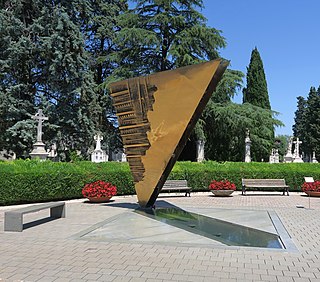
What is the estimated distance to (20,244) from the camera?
21.5ft

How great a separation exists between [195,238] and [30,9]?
25.1 metres

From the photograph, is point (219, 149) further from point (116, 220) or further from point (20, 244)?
point (20, 244)

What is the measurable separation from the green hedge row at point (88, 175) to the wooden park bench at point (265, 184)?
111cm

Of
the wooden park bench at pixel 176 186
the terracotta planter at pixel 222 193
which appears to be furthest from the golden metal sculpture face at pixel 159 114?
the terracotta planter at pixel 222 193

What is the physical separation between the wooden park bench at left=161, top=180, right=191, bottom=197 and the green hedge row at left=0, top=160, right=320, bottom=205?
1059mm

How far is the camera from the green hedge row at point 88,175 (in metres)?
12.5

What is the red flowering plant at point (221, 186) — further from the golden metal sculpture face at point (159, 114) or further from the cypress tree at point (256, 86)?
the cypress tree at point (256, 86)

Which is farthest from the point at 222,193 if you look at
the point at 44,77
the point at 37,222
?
the point at 44,77

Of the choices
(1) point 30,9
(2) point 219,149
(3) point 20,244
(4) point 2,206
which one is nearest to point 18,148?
(1) point 30,9

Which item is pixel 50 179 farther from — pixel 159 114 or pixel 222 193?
pixel 222 193

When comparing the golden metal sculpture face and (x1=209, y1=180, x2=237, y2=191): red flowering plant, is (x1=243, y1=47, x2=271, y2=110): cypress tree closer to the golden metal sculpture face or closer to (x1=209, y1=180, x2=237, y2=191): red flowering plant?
(x1=209, y1=180, x2=237, y2=191): red flowering plant

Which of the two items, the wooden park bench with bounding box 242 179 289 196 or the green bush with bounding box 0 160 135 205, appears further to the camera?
the wooden park bench with bounding box 242 179 289 196

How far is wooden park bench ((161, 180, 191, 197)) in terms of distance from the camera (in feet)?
51.4

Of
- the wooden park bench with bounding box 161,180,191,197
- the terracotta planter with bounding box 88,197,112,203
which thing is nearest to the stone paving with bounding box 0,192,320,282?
the terracotta planter with bounding box 88,197,112,203
